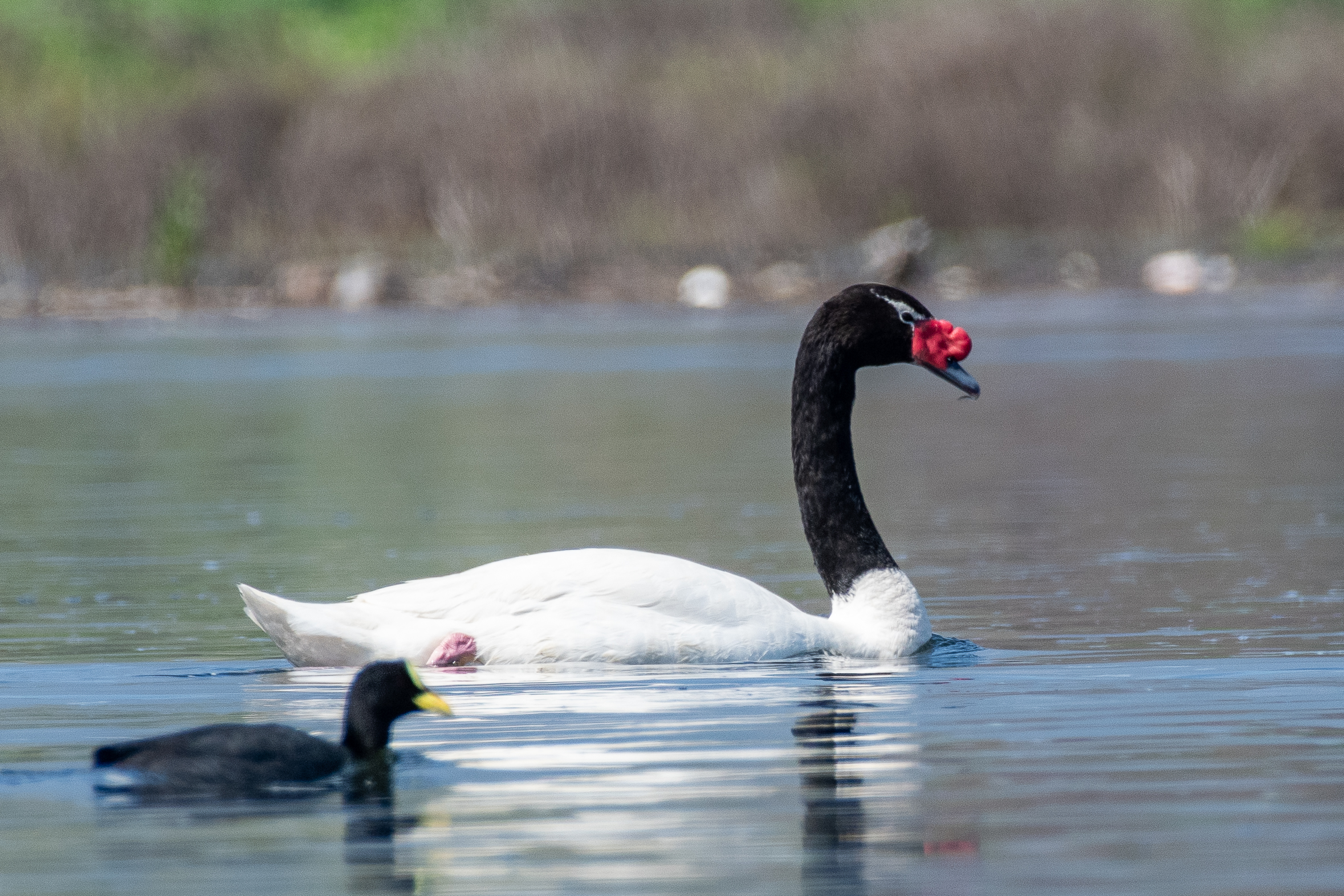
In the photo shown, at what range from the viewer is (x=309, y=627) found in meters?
8.20

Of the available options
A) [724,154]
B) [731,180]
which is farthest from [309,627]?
[724,154]

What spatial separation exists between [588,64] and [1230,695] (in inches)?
1316

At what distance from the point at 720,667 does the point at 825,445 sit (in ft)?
4.64

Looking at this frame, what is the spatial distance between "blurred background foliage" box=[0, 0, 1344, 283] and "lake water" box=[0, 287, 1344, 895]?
43.4ft

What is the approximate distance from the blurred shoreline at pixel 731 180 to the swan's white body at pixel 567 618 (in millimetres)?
28113

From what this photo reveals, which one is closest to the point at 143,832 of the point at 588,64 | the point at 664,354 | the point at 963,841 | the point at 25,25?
the point at 963,841

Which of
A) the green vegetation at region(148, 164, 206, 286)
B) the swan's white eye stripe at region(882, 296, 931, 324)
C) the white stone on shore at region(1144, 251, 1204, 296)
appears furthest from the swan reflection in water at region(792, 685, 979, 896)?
the green vegetation at region(148, 164, 206, 286)

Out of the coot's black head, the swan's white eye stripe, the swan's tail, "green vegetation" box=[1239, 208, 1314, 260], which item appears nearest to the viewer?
the coot's black head

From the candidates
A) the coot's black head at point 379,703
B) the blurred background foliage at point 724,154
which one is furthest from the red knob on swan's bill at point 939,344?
the blurred background foliage at point 724,154

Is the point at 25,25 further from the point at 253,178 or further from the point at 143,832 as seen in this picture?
the point at 143,832

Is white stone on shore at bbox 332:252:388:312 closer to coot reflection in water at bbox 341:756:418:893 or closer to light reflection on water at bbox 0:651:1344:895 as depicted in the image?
light reflection on water at bbox 0:651:1344:895

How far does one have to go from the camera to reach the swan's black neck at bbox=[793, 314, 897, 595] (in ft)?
30.2

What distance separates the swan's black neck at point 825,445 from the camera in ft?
30.2

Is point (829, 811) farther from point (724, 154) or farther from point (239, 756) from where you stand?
point (724, 154)
